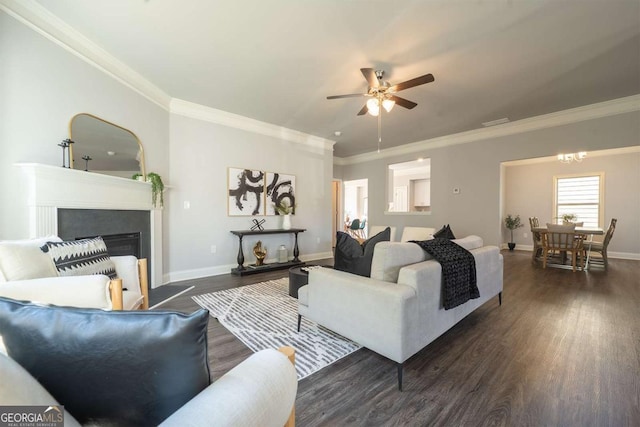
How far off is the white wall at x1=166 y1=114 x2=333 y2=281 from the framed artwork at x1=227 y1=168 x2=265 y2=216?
10 centimetres

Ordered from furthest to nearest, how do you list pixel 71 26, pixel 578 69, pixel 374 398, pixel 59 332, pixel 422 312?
1. pixel 578 69
2. pixel 71 26
3. pixel 422 312
4. pixel 374 398
5. pixel 59 332

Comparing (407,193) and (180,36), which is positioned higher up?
(180,36)

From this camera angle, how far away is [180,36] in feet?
8.06

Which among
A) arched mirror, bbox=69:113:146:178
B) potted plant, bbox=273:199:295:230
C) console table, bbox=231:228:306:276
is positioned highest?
arched mirror, bbox=69:113:146:178

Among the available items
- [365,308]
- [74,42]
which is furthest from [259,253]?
[74,42]

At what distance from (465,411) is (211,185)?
4.16 metres

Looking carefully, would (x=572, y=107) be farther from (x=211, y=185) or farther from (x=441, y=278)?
(x=211, y=185)

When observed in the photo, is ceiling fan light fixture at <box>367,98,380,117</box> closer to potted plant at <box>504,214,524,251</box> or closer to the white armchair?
the white armchair

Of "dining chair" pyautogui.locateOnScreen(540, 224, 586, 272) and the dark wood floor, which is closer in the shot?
the dark wood floor

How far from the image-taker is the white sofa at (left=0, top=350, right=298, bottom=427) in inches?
18.0

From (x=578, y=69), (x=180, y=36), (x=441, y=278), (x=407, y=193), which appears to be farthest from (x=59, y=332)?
(x=407, y=193)

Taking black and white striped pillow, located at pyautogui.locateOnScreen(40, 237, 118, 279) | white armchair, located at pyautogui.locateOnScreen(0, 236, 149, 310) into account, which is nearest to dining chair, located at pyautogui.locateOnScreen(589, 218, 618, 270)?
white armchair, located at pyautogui.locateOnScreen(0, 236, 149, 310)

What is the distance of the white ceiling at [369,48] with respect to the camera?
2.13m

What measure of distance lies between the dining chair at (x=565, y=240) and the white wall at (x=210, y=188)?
4.79m
